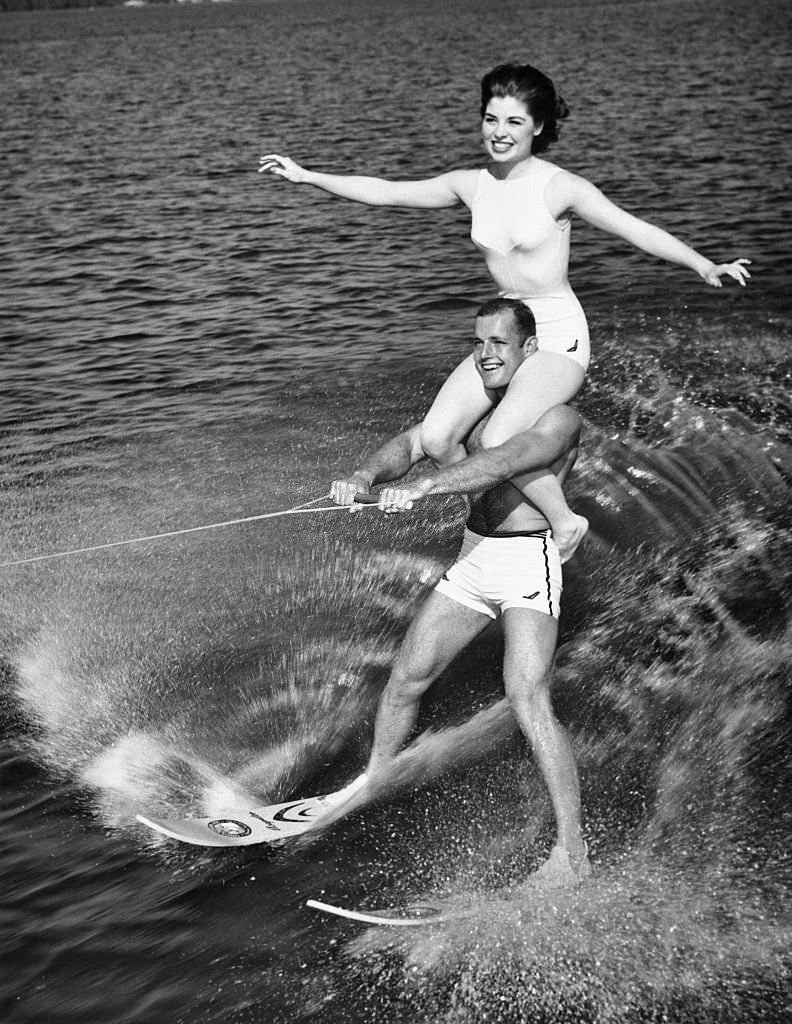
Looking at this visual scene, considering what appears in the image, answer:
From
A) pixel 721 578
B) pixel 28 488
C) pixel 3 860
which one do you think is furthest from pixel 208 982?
pixel 28 488

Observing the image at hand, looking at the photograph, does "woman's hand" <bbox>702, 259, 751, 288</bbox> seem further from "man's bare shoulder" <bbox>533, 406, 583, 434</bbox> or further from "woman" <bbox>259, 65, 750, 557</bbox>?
"man's bare shoulder" <bbox>533, 406, 583, 434</bbox>

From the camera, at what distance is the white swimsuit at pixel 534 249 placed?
19.2ft

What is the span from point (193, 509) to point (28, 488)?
175 centimetres

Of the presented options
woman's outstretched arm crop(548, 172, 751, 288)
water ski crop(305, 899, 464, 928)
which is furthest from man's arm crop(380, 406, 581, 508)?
water ski crop(305, 899, 464, 928)

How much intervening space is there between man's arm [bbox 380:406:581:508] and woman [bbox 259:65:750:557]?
0.11 metres

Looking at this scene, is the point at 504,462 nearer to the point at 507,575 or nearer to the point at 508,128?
the point at 507,575

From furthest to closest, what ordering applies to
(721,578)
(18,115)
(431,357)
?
(18,115) < (431,357) < (721,578)

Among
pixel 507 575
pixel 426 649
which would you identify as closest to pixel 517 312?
pixel 507 575

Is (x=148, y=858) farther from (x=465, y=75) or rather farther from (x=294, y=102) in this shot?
(x=465, y=75)

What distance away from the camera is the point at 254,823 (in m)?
6.11

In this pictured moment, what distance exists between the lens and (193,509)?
9633 millimetres

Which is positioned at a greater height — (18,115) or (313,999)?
(18,115)

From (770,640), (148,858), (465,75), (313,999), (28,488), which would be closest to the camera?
(313,999)

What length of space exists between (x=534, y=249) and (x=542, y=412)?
0.85 meters
